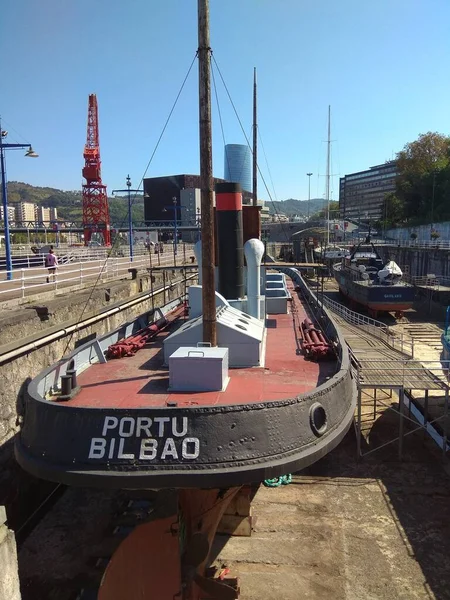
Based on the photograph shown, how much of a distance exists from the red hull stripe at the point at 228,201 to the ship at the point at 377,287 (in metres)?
20.3

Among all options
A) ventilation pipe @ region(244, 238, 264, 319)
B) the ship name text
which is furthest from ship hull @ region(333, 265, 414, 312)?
the ship name text

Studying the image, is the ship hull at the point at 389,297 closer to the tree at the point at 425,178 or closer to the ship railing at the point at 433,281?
the ship railing at the point at 433,281

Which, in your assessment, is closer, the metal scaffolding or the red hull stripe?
the red hull stripe

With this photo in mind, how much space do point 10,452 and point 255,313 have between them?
5480 millimetres

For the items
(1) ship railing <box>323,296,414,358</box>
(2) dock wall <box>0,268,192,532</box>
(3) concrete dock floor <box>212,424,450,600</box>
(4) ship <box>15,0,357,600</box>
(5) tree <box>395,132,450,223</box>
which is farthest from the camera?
(5) tree <box>395,132,450,223</box>

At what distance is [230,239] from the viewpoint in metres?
9.88

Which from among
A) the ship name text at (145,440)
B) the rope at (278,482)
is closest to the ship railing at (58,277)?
the ship name text at (145,440)

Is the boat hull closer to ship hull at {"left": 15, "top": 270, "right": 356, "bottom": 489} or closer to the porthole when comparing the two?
ship hull at {"left": 15, "top": 270, "right": 356, "bottom": 489}

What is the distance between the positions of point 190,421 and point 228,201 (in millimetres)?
5603

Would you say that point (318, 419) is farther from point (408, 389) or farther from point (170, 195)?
point (170, 195)

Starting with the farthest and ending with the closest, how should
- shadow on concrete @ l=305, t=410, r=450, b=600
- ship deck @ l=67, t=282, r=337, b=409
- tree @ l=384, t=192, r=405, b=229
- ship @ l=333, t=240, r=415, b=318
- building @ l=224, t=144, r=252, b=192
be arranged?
tree @ l=384, t=192, r=405, b=229
ship @ l=333, t=240, r=415, b=318
building @ l=224, t=144, r=252, b=192
shadow on concrete @ l=305, t=410, r=450, b=600
ship deck @ l=67, t=282, r=337, b=409

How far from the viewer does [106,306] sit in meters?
15.0

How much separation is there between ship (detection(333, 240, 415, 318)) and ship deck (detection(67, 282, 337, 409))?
66.6ft

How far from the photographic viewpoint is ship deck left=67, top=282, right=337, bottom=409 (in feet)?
20.7
